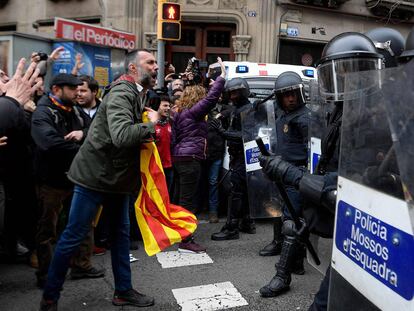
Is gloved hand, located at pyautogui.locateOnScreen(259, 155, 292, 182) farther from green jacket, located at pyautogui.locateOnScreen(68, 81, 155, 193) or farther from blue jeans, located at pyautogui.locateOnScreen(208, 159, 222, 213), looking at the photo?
blue jeans, located at pyautogui.locateOnScreen(208, 159, 222, 213)

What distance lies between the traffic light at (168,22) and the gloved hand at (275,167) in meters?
5.42

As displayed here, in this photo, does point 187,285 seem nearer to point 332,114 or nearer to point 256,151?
point 256,151

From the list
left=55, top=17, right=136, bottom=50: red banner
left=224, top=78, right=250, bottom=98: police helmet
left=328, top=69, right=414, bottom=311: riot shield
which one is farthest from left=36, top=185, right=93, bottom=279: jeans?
left=55, top=17, right=136, bottom=50: red banner

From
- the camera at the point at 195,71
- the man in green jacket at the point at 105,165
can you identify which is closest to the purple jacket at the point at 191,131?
the camera at the point at 195,71

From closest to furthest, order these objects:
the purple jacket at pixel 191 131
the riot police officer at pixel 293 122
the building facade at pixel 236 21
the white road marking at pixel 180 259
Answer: the riot police officer at pixel 293 122 → the white road marking at pixel 180 259 → the purple jacket at pixel 191 131 → the building facade at pixel 236 21

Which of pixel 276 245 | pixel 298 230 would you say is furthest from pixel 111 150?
pixel 276 245

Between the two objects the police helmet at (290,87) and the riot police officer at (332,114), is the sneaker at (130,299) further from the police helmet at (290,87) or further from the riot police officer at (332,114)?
the police helmet at (290,87)

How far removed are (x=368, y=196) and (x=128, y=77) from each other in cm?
224

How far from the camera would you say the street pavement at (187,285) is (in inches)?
139

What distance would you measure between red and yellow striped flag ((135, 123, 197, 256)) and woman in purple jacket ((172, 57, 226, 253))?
132cm

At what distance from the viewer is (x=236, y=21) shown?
1330 centimetres

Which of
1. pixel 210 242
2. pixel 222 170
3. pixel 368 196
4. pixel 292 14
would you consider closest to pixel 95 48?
pixel 222 170

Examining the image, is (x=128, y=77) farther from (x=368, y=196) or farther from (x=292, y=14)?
(x=292, y=14)

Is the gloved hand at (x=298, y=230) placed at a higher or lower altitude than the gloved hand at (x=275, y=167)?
lower
